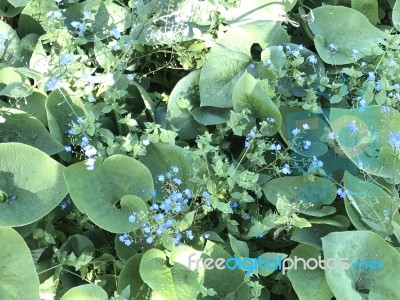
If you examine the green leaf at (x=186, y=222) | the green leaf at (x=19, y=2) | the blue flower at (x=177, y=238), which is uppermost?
the green leaf at (x=19, y=2)

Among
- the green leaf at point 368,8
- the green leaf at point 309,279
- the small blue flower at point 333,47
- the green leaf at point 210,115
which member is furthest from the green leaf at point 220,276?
the green leaf at point 368,8

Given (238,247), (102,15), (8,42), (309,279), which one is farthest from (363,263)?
(8,42)

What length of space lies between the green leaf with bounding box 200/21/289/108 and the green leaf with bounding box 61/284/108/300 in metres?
0.53

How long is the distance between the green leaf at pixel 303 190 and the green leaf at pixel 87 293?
435 millimetres

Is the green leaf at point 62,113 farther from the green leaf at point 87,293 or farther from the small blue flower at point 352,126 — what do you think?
the small blue flower at point 352,126

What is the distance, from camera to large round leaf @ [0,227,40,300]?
3.43 feet

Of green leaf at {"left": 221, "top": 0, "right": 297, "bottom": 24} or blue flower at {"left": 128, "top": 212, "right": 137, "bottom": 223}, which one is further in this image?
green leaf at {"left": 221, "top": 0, "right": 297, "bottom": 24}

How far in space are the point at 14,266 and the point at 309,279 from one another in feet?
2.08

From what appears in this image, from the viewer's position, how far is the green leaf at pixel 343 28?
145 centimetres

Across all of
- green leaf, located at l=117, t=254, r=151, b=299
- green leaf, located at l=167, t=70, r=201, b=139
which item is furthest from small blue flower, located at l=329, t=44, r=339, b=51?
green leaf, located at l=117, t=254, r=151, b=299

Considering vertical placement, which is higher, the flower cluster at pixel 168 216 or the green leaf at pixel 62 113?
the green leaf at pixel 62 113

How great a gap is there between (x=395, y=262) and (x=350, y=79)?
1.65 feet

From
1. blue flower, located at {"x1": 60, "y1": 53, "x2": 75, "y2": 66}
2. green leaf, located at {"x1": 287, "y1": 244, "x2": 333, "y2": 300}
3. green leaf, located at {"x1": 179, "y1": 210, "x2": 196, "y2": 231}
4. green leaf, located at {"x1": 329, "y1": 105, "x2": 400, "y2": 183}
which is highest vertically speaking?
blue flower, located at {"x1": 60, "y1": 53, "x2": 75, "y2": 66}

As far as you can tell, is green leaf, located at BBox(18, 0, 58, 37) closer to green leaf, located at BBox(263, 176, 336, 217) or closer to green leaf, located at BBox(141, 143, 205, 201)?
green leaf, located at BBox(141, 143, 205, 201)
